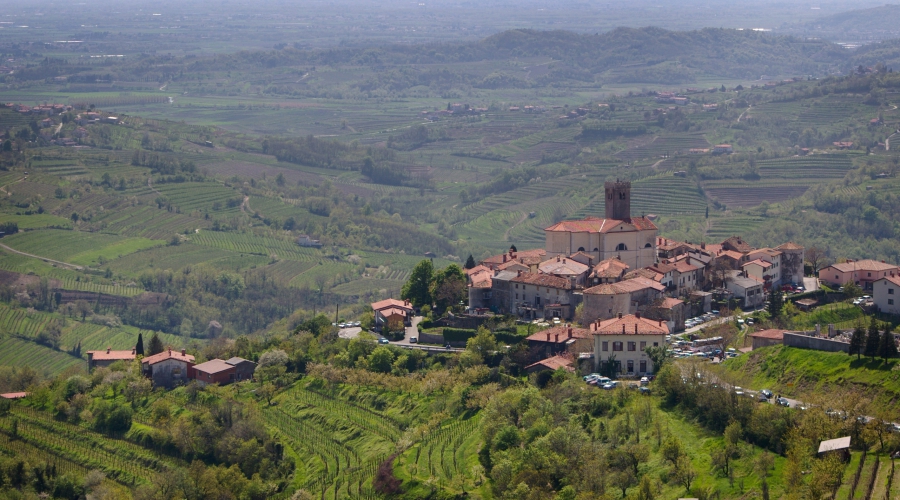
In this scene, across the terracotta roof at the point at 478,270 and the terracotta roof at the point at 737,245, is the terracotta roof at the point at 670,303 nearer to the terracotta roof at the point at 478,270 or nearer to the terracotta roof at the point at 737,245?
the terracotta roof at the point at 737,245

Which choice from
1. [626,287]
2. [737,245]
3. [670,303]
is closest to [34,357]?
[737,245]

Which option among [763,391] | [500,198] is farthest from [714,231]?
[763,391]

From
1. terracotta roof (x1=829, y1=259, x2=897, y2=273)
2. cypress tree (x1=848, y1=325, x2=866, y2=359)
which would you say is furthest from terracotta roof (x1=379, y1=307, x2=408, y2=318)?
cypress tree (x1=848, y1=325, x2=866, y2=359)

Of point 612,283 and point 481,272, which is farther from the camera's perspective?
point 481,272

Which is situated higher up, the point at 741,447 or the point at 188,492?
the point at 741,447

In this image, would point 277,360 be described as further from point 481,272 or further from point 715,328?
point 715,328

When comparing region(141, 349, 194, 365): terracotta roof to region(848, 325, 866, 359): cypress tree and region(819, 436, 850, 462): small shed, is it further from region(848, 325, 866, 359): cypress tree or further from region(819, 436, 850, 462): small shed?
region(819, 436, 850, 462): small shed
